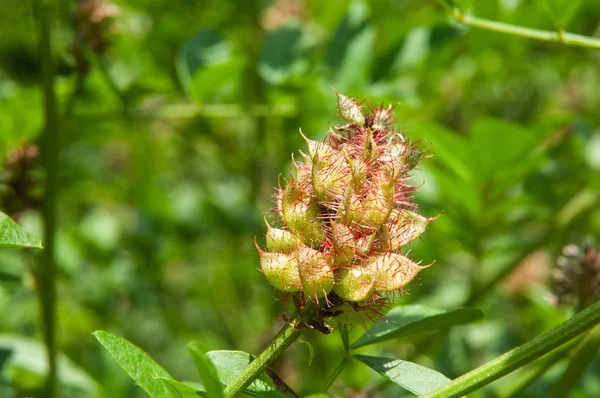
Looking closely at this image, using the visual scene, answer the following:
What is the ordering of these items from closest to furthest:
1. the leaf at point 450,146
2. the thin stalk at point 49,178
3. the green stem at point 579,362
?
1. the green stem at point 579,362
2. the thin stalk at point 49,178
3. the leaf at point 450,146

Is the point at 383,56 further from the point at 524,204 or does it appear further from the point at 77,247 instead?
the point at 77,247

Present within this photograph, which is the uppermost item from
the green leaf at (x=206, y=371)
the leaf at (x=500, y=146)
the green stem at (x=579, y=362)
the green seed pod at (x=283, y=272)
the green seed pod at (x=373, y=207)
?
the leaf at (x=500, y=146)

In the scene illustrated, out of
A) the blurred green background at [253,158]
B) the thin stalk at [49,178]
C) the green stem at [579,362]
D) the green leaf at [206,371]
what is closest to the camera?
the green leaf at [206,371]

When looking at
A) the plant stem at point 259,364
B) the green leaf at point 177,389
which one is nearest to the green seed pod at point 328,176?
the plant stem at point 259,364

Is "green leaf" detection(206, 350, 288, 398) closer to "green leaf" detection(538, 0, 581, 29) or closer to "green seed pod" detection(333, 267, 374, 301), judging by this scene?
"green seed pod" detection(333, 267, 374, 301)

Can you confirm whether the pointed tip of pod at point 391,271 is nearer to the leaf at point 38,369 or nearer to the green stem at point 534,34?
the green stem at point 534,34

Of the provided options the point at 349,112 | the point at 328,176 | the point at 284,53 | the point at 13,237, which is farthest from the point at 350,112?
the point at 284,53

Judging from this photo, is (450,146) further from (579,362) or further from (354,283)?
(354,283)
